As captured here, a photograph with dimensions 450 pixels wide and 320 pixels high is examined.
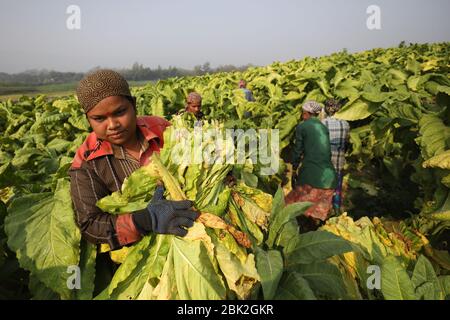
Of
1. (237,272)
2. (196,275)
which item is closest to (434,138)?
(237,272)

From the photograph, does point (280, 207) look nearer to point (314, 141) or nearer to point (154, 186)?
point (154, 186)

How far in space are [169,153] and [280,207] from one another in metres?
0.61

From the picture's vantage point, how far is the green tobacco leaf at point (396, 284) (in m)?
1.27

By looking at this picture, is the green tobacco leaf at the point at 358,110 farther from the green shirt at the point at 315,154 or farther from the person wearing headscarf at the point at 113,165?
the person wearing headscarf at the point at 113,165

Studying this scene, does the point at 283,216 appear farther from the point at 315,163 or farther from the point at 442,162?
the point at 315,163

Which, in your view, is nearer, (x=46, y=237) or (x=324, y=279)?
(x=324, y=279)

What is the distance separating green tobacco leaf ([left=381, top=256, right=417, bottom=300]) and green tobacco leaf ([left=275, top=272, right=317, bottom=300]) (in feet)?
1.03

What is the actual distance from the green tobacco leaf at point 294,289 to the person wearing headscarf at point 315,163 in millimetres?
2985

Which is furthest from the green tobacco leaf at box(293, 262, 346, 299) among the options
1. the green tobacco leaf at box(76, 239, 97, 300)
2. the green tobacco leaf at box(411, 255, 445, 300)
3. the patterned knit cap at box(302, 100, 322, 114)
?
the patterned knit cap at box(302, 100, 322, 114)

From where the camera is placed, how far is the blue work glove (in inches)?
48.3

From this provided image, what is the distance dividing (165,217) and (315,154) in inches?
127

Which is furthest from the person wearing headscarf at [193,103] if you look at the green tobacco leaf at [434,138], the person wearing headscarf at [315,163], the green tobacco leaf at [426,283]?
the green tobacco leaf at [426,283]

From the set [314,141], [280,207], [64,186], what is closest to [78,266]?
[64,186]

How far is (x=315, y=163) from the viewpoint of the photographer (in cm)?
417
